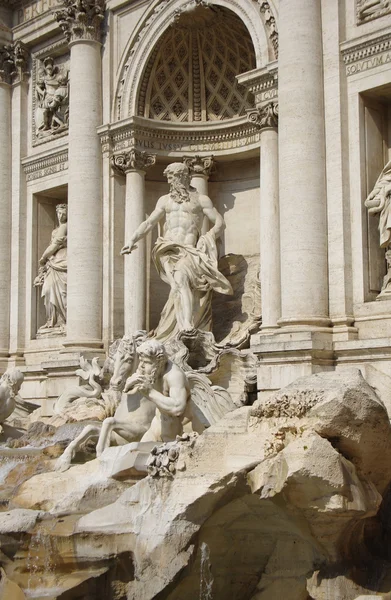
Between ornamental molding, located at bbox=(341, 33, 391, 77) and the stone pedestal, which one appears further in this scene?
ornamental molding, located at bbox=(341, 33, 391, 77)

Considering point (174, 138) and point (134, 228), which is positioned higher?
point (174, 138)

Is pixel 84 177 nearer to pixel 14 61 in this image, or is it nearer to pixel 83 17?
pixel 83 17

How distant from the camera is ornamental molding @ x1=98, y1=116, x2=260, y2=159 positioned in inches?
628

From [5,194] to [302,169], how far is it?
847 cm

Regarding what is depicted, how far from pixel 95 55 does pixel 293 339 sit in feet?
25.0

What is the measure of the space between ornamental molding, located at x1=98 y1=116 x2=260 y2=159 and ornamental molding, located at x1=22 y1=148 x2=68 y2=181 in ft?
5.38

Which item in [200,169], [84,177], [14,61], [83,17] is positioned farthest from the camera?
[14,61]

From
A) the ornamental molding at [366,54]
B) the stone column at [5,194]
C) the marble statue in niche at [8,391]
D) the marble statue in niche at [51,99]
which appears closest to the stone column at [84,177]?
the marble statue in niche at [51,99]

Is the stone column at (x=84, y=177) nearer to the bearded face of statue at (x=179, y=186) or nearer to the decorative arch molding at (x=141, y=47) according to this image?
the decorative arch molding at (x=141, y=47)

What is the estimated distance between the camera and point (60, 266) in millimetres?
17656

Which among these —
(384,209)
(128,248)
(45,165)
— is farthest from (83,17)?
(384,209)

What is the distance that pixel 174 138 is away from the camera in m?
16.3

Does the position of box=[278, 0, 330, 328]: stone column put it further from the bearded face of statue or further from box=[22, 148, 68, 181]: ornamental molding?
box=[22, 148, 68, 181]: ornamental molding

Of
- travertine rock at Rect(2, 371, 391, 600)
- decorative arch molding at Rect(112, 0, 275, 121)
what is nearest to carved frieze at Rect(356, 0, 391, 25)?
decorative arch molding at Rect(112, 0, 275, 121)
